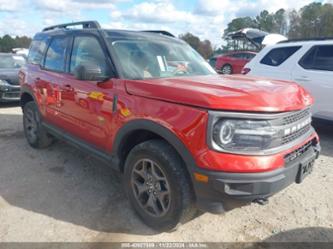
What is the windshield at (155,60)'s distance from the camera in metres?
3.36

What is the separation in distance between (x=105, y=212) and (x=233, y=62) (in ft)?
56.2

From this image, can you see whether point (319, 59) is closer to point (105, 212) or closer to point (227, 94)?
point (227, 94)

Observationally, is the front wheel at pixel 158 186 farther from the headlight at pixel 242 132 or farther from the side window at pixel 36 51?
the side window at pixel 36 51

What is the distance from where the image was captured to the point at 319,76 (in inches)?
231

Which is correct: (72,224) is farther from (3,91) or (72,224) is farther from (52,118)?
(3,91)

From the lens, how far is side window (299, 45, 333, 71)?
585 cm

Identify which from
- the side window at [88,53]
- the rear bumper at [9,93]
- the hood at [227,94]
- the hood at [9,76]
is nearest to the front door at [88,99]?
the side window at [88,53]

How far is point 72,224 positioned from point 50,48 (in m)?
2.79

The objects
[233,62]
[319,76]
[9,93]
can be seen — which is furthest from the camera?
[233,62]

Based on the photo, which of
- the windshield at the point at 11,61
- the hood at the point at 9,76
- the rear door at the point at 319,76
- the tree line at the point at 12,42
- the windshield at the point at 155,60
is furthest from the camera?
the tree line at the point at 12,42

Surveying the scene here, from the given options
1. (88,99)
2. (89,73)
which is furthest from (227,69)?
(89,73)

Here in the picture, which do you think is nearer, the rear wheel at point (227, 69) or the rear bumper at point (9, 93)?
the rear bumper at point (9, 93)

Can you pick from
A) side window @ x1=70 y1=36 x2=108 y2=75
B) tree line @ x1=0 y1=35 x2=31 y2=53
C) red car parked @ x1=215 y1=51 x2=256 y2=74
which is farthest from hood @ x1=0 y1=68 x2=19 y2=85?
tree line @ x1=0 y1=35 x2=31 y2=53

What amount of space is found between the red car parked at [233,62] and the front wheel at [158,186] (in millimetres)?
16313
